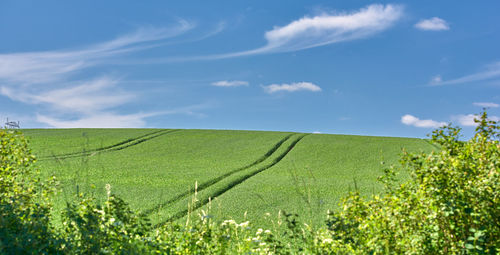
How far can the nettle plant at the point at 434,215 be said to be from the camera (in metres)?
5.29

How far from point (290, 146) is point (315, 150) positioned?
2622 millimetres

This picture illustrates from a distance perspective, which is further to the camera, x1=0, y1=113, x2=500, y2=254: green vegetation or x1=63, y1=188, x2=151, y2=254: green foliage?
x1=0, y1=113, x2=500, y2=254: green vegetation

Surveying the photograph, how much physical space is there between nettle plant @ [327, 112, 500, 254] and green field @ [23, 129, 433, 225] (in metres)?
1.64

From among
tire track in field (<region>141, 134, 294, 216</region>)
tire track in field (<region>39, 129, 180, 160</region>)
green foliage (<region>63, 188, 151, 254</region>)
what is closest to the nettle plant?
green foliage (<region>63, 188, 151, 254</region>)

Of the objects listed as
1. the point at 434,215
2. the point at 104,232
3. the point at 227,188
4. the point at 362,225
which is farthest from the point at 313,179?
the point at 104,232

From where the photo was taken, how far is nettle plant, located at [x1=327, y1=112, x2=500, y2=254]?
17.4ft

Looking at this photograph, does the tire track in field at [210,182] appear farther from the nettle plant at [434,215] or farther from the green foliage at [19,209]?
the nettle plant at [434,215]

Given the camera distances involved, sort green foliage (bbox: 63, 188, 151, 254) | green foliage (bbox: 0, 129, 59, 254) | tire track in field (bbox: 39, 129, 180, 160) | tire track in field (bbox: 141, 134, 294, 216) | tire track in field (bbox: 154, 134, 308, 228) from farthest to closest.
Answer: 1. tire track in field (bbox: 39, 129, 180, 160)
2. tire track in field (bbox: 141, 134, 294, 216)
3. tire track in field (bbox: 154, 134, 308, 228)
4. green foliage (bbox: 63, 188, 151, 254)
5. green foliage (bbox: 0, 129, 59, 254)

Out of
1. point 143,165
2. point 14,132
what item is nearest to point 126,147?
point 143,165

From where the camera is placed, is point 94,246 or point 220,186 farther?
point 220,186

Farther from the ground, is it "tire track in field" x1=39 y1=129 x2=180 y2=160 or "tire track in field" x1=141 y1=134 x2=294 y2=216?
"tire track in field" x1=39 y1=129 x2=180 y2=160

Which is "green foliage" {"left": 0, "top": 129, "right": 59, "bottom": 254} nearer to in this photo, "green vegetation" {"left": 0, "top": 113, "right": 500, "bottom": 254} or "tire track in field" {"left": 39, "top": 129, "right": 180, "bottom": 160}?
"green vegetation" {"left": 0, "top": 113, "right": 500, "bottom": 254}

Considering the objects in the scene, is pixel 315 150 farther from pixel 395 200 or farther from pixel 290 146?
pixel 395 200

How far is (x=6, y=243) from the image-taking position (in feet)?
14.6
